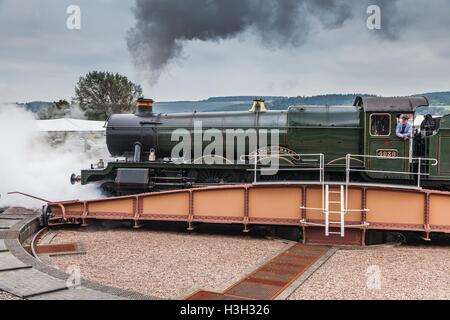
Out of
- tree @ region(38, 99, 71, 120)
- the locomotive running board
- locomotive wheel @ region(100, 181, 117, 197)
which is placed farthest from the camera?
tree @ region(38, 99, 71, 120)

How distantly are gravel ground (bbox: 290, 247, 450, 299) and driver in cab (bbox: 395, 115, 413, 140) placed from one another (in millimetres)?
3035

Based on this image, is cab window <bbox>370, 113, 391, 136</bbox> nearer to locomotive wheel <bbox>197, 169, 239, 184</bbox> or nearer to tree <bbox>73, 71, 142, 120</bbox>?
locomotive wheel <bbox>197, 169, 239, 184</bbox>

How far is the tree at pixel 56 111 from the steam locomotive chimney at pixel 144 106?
1643 inches

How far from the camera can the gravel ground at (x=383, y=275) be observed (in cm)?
823

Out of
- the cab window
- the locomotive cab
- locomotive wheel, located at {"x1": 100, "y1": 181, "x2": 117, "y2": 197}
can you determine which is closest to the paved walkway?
locomotive wheel, located at {"x1": 100, "y1": 181, "x2": 117, "y2": 197}

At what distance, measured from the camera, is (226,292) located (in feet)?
27.2

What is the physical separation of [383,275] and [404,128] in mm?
5110

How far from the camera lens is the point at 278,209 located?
41.0ft

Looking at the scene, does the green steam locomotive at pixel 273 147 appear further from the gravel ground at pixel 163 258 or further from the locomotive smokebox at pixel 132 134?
the gravel ground at pixel 163 258

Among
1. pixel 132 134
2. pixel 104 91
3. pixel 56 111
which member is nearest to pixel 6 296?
pixel 132 134

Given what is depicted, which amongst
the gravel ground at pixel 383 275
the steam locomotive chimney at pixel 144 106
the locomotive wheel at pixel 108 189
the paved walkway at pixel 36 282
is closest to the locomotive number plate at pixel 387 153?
the gravel ground at pixel 383 275

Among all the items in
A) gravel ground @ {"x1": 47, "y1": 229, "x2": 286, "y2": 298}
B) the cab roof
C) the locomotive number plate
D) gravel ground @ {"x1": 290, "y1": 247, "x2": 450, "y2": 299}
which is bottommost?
gravel ground @ {"x1": 290, "y1": 247, "x2": 450, "y2": 299}

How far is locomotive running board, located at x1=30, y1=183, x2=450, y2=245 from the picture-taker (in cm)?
1182
